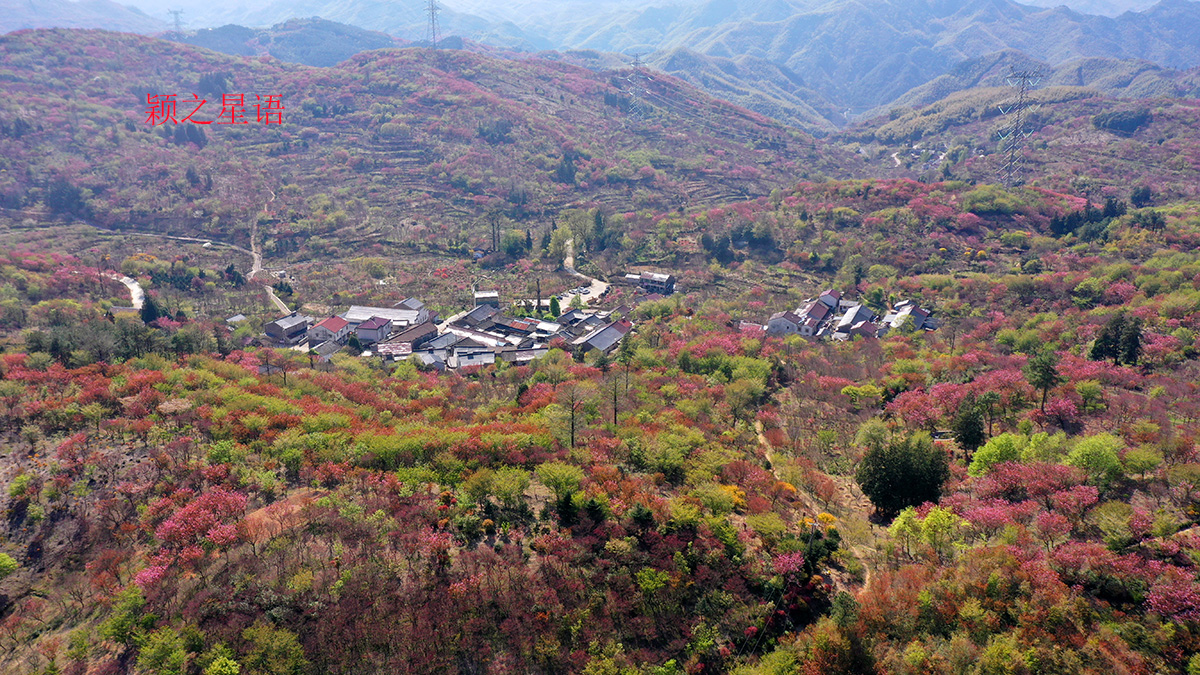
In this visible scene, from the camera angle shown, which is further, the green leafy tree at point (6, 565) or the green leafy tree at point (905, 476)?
the green leafy tree at point (905, 476)

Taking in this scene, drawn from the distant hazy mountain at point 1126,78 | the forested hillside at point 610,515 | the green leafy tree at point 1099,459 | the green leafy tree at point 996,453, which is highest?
the distant hazy mountain at point 1126,78

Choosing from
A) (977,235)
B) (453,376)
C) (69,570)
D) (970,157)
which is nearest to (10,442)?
(69,570)

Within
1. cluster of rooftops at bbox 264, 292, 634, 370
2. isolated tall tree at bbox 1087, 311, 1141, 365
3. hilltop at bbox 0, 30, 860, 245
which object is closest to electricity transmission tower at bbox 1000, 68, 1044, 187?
hilltop at bbox 0, 30, 860, 245

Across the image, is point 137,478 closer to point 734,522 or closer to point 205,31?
point 734,522

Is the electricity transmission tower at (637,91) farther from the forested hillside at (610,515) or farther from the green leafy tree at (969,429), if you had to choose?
the green leafy tree at (969,429)

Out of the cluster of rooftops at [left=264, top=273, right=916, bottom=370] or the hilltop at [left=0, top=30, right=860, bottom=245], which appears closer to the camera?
the cluster of rooftops at [left=264, top=273, right=916, bottom=370]

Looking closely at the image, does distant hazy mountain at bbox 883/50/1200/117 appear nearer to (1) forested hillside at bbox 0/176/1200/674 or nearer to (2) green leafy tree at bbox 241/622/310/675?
(1) forested hillside at bbox 0/176/1200/674

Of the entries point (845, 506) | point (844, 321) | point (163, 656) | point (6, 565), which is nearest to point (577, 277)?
point (844, 321)

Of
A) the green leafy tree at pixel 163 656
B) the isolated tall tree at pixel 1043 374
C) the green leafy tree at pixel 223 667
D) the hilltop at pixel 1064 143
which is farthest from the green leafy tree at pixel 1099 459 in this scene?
the hilltop at pixel 1064 143
